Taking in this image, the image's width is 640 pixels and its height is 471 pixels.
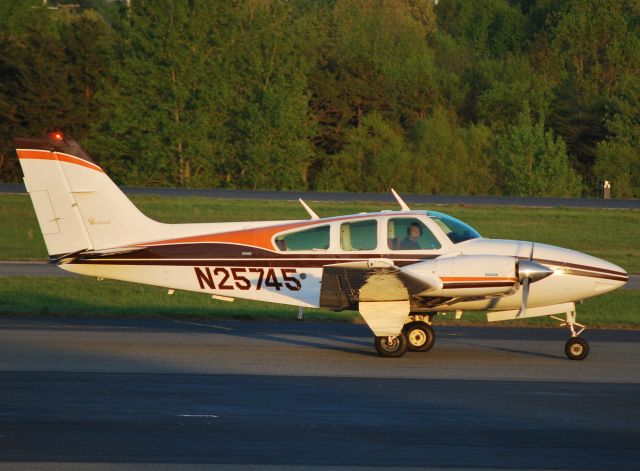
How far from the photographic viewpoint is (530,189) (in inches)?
1875

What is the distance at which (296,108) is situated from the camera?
5119cm

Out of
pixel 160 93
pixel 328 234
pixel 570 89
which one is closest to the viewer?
pixel 328 234

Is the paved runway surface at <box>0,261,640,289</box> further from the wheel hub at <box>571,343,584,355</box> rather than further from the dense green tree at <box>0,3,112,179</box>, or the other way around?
the dense green tree at <box>0,3,112,179</box>

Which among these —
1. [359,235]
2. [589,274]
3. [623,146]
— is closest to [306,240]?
[359,235]

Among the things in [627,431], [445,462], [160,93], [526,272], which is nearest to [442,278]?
[526,272]

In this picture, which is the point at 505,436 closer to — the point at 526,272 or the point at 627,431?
the point at 627,431

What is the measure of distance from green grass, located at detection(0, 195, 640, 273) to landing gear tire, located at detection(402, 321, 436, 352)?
14599mm

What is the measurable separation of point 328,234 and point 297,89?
1529 inches

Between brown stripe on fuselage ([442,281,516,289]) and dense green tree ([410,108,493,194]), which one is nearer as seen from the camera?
brown stripe on fuselage ([442,281,516,289])

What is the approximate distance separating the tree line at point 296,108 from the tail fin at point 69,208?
3536 cm

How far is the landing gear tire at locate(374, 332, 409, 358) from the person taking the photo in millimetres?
Result: 13281

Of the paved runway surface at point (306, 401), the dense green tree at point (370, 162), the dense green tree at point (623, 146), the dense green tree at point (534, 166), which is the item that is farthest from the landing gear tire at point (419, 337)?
the dense green tree at point (623, 146)

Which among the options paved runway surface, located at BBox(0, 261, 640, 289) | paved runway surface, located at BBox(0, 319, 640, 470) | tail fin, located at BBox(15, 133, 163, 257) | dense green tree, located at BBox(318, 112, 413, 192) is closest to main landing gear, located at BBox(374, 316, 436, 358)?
paved runway surface, located at BBox(0, 319, 640, 470)

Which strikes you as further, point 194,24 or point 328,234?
point 194,24
